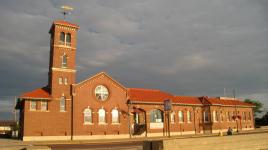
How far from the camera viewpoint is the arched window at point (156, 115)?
52.2 m

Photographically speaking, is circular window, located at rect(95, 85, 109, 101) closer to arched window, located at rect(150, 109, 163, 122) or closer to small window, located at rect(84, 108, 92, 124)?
small window, located at rect(84, 108, 92, 124)

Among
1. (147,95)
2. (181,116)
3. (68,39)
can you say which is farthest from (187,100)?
(68,39)

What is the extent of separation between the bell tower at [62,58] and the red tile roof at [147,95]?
39.4 feet

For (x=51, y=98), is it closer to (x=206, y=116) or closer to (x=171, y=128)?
(x=171, y=128)

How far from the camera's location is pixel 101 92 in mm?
48062

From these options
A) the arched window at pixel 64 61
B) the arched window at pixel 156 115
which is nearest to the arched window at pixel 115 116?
the arched window at pixel 156 115

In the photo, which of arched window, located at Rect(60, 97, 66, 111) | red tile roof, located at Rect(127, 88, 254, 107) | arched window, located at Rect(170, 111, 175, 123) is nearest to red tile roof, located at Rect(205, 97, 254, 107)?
red tile roof, located at Rect(127, 88, 254, 107)

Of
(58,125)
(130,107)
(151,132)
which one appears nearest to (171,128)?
(151,132)

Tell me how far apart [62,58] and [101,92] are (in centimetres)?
871

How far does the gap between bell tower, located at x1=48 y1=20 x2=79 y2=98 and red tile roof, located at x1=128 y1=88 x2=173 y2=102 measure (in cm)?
1201

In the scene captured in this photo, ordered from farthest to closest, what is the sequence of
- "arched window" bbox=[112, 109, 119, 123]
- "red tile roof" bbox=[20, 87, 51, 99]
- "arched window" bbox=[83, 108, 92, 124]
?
"arched window" bbox=[112, 109, 119, 123] → "arched window" bbox=[83, 108, 92, 124] → "red tile roof" bbox=[20, 87, 51, 99]

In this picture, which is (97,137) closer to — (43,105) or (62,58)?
(43,105)

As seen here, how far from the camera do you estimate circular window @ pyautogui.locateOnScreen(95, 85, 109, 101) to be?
1870 inches

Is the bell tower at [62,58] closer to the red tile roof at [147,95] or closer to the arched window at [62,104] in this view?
the arched window at [62,104]
